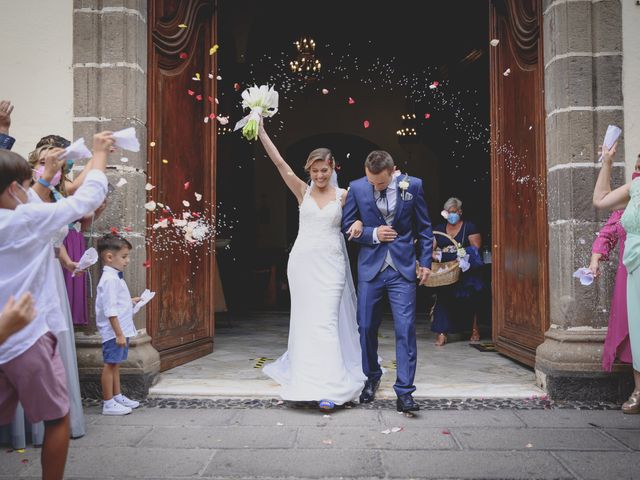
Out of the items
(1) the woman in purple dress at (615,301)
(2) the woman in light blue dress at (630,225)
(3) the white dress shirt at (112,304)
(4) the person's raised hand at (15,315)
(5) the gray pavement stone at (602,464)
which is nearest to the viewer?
(4) the person's raised hand at (15,315)

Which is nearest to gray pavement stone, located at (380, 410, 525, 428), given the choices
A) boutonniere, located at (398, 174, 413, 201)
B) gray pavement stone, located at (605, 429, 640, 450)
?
gray pavement stone, located at (605, 429, 640, 450)

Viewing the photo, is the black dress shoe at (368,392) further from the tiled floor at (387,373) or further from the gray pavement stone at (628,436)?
the gray pavement stone at (628,436)

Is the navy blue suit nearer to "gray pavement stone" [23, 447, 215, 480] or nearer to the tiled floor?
the tiled floor

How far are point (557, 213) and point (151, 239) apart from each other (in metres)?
3.40

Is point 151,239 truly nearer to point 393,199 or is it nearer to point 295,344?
point 295,344

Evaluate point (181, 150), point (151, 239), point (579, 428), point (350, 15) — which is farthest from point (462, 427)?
point (350, 15)

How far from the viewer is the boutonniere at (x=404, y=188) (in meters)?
4.46

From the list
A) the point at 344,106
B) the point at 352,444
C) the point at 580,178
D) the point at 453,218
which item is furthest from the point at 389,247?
the point at 344,106

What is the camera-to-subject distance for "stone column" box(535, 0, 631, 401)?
4648 mm

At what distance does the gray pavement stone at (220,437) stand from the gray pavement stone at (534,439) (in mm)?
1117

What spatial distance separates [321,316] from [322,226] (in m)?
0.71

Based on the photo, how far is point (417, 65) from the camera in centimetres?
1455

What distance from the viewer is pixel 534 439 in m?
3.72

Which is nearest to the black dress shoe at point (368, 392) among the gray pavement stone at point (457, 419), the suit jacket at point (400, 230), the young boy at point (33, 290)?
the gray pavement stone at point (457, 419)
